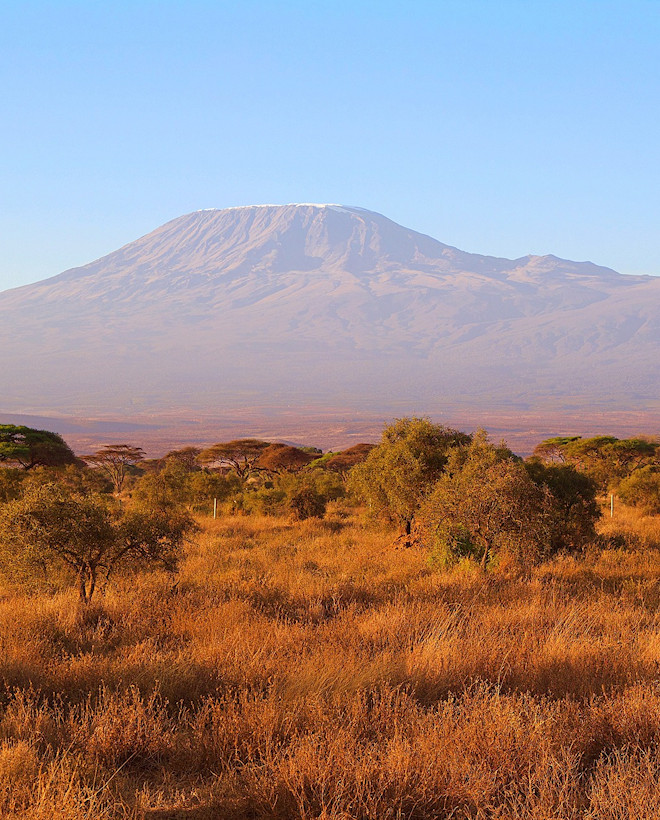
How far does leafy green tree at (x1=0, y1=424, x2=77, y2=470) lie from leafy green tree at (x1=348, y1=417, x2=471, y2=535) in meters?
17.1

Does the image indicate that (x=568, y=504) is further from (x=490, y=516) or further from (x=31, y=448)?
(x=31, y=448)

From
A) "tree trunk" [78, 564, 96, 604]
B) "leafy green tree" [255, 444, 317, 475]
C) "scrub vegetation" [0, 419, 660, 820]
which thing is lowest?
"leafy green tree" [255, 444, 317, 475]

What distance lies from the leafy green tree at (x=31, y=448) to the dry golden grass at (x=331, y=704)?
21.5 metres

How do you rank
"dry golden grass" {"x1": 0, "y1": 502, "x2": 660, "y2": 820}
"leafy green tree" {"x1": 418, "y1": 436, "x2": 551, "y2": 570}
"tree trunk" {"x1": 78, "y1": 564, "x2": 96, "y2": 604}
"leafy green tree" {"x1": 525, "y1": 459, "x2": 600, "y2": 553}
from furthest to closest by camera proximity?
1. "leafy green tree" {"x1": 525, "y1": 459, "x2": 600, "y2": 553}
2. "leafy green tree" {"x1": 418, "y1": 436, "x2": 551, "y2": 570}
3. "tree trunk" {"x1": 78, "y1": 564, "x2": 96, "y2": 604}
4. "dry golden grass" {"x1": 0, "y1": 502, "x2": 660, "y2": 820}

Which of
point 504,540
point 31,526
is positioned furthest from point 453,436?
point 31,526

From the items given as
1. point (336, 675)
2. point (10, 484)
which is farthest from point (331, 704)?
point (10, 484)

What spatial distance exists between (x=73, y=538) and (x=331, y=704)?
603cm

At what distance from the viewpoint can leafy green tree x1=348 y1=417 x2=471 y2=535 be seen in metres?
16.5

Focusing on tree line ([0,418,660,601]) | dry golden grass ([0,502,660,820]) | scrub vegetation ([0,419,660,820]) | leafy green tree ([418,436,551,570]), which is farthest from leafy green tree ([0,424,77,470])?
dry golden grass ([0,502,660,820])

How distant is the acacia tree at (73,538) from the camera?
32.0 feet

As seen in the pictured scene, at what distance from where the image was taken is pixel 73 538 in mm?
9852

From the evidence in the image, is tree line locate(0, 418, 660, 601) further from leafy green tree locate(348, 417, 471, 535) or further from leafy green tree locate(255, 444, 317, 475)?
leafy green tree locate(255, 444, 317, 475)

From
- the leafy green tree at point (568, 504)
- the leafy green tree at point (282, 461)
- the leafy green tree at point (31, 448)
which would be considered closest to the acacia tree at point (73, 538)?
the leafy green tree at point (568, 504)

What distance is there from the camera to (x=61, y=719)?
15.9 feet
